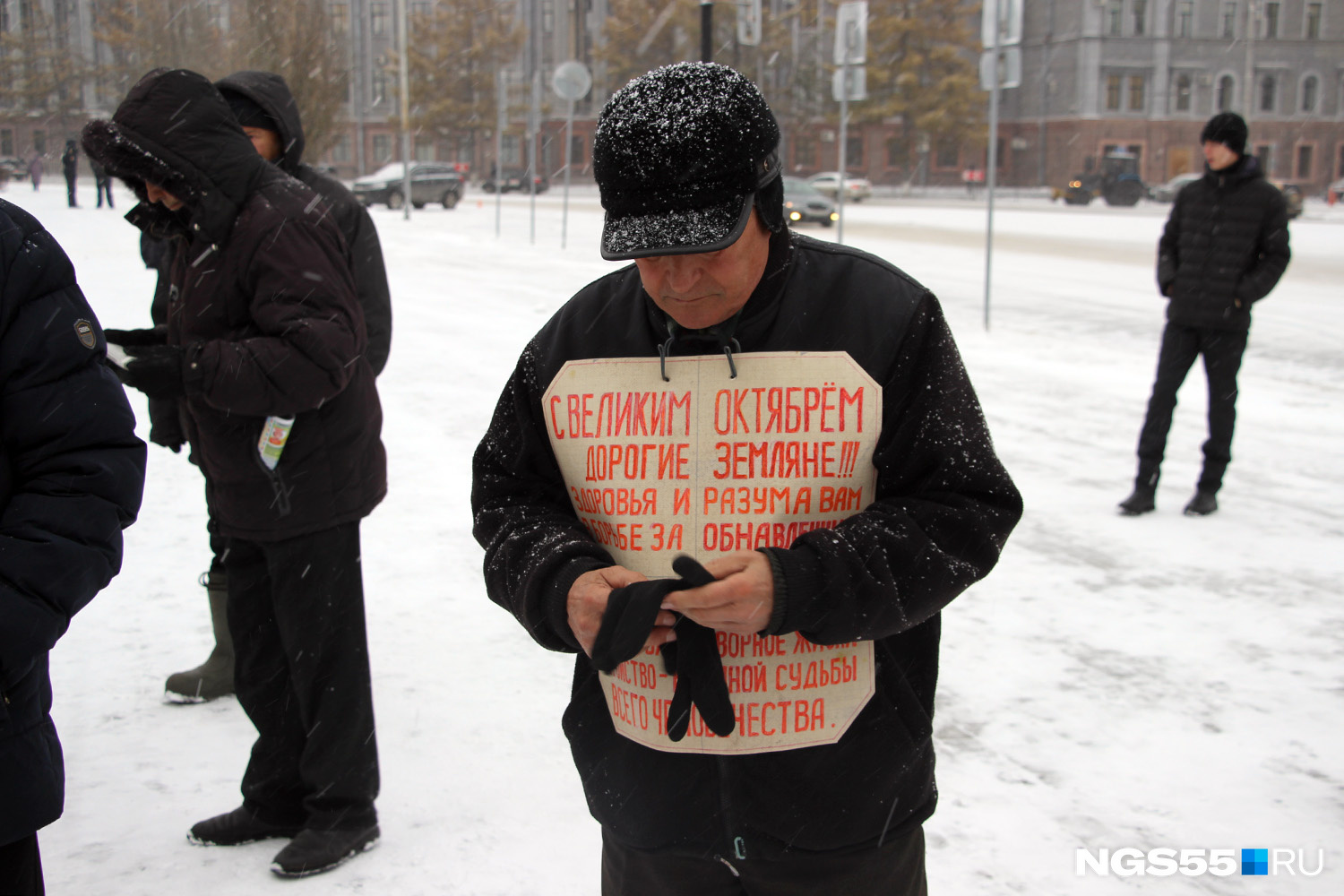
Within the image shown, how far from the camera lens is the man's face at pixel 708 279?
1.44 metres

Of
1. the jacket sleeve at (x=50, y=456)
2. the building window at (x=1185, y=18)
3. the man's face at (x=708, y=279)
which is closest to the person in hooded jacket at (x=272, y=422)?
the jacket sleeve at (x=50, y=456)

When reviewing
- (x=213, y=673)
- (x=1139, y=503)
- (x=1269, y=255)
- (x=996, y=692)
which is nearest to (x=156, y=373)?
(x=213, y=673)

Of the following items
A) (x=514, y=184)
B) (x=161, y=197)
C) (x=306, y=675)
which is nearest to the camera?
(x=161, y=197)

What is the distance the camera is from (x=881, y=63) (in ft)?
182

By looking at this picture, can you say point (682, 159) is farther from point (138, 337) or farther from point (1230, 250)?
point (1230, 250)

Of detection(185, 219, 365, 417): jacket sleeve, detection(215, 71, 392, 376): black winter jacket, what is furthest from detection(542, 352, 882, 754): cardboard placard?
detection(215, 71, 392, 376): black winter jacket

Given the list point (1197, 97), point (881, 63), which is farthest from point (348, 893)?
point (1197, 97)

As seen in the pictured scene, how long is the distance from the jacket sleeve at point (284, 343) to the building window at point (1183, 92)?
63149 mm

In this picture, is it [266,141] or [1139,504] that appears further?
[1139,504]

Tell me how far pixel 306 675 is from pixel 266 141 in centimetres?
153

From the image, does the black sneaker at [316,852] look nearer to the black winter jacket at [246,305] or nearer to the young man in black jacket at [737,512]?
the black winter jacket at [246,305]

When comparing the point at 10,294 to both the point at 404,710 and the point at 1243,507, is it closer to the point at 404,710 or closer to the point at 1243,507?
the point at 404,710

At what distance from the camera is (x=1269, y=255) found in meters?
5.56

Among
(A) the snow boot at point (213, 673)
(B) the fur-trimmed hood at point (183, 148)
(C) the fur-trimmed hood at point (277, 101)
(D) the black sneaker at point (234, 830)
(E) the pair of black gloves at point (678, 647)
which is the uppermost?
(C) the fur-trimmed hood at point (277, 101)
